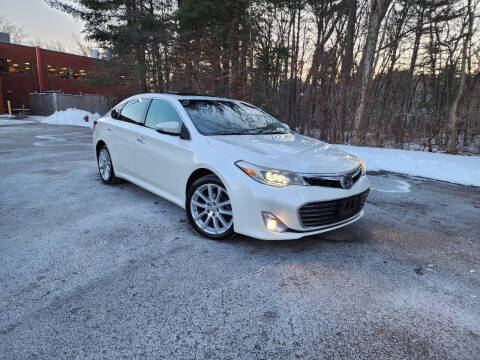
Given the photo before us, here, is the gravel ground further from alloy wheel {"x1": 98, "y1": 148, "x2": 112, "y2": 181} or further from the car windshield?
the car windshield

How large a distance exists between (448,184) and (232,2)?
12.1 meters

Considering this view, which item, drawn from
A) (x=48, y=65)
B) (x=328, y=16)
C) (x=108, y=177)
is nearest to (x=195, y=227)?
(x=108, y=177)

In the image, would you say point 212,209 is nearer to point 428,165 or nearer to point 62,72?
point 428,165

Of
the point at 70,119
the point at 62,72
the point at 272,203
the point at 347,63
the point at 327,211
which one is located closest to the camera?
the point at 272,203

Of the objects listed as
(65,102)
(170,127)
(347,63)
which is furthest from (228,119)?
(65,102)

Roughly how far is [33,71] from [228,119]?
34222 mm

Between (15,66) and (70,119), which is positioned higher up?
(15,66)

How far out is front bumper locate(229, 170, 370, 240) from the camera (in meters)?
2.73

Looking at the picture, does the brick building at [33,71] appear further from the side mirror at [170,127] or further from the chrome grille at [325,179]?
the chrome grille at [325,179]

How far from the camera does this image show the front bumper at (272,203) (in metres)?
2.73

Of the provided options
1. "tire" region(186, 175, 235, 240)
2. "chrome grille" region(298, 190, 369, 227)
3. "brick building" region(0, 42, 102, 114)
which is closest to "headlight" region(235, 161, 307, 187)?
"chrome grille" region(298, 190, 369, 227)

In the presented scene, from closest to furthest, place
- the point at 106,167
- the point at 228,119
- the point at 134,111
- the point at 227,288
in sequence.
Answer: the point at 227,288, the point at 228,119, the point at 134,111, the point at 106,167

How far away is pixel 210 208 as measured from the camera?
10.7ft

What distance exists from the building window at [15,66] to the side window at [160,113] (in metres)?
32.8
